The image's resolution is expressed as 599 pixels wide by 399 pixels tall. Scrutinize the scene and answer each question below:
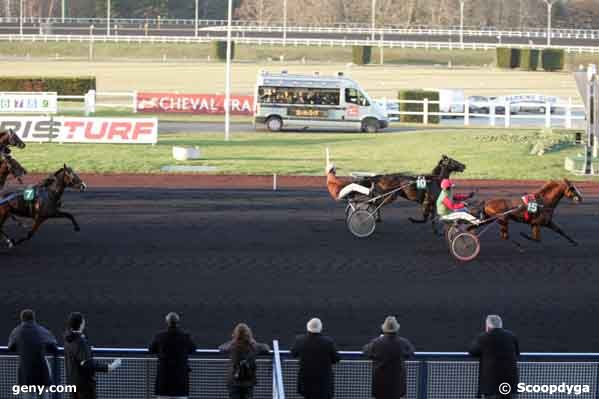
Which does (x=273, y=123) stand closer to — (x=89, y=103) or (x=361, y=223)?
(x=89, y=103)

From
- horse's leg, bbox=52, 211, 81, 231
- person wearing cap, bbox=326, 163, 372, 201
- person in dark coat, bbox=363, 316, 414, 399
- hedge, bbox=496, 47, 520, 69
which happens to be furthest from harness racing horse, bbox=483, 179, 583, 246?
hedge, bbox=496, 47, 520, 69

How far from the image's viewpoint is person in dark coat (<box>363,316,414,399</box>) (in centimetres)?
923

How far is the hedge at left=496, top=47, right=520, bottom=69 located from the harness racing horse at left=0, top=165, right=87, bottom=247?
2461 inches

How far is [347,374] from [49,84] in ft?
142

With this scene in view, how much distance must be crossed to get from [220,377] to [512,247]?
404 inches

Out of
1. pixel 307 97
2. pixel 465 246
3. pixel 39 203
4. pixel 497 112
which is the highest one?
pixel 307 97

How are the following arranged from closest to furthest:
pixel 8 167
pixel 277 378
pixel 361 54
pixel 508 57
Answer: pixel 277 378
pixel 8 167
pixel 508 57
pixel 361 54

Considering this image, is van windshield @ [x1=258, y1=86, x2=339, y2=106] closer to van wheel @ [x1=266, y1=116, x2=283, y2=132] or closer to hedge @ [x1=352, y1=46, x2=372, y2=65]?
van wheel @ [x1=266, y1=116, x2=283, y2=132]

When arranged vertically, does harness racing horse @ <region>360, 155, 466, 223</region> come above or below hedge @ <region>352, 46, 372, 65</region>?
below

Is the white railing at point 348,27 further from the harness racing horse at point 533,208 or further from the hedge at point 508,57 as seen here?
the harness racing horse at point 533,208

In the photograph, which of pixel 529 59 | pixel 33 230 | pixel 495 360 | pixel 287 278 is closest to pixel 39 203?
pixel 33 230

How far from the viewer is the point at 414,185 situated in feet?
62.7

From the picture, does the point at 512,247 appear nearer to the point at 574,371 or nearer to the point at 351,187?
the point at 351,187

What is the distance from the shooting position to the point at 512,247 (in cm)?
1877
